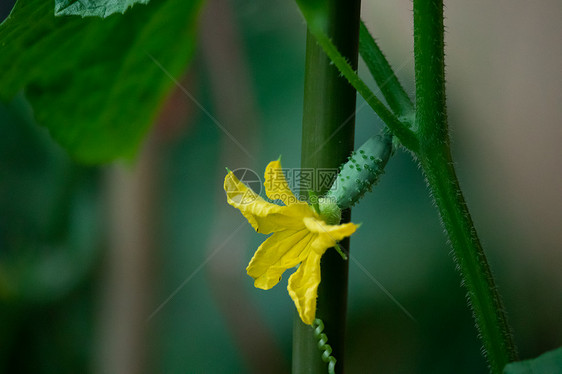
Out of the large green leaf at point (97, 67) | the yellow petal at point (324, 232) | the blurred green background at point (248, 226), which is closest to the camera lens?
the yellow petal at point (324, 232)

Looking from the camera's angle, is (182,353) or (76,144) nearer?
(76,144)

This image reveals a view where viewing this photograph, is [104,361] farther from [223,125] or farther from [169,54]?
[169,54]

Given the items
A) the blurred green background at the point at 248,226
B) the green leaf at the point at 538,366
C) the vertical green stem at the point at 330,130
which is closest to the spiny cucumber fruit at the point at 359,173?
the vertical green stem at the point at 330,130

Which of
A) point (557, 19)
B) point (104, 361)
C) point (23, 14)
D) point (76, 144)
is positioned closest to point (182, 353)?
point (104, 361)

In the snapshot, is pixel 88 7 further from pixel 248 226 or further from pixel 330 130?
pixel 248 226

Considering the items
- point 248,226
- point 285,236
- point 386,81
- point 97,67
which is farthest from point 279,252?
point 248,226

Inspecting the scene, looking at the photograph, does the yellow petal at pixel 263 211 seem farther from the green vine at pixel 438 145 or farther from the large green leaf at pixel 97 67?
the large green leaf at pixel 97 67
